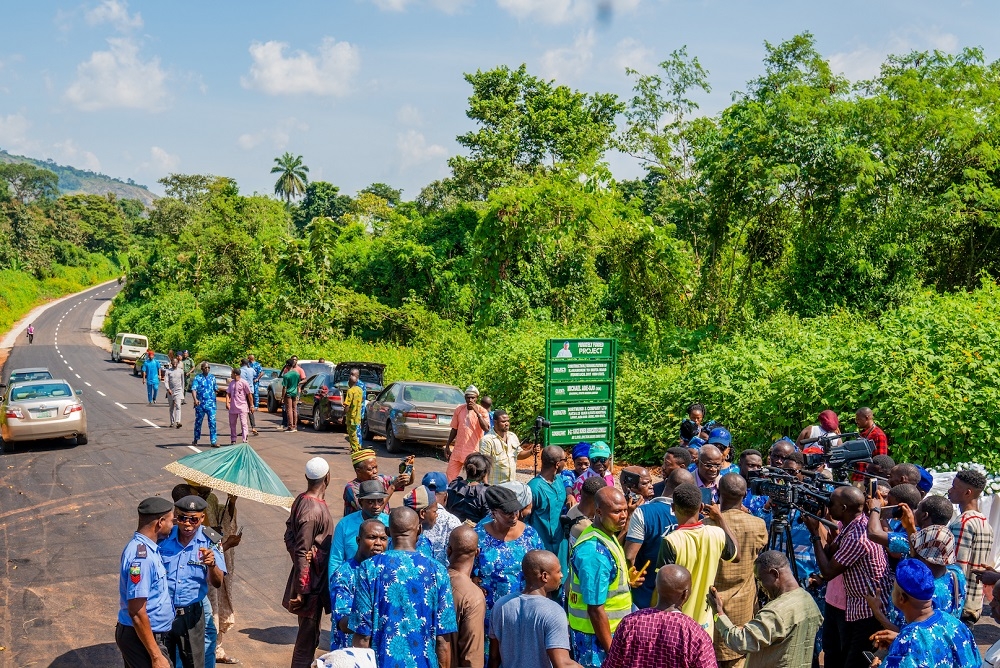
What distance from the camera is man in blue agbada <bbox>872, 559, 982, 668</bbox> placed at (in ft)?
13.3

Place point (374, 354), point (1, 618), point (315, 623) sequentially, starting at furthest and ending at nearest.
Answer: point (374, 354) → point (1, 618) → point (315, 623)

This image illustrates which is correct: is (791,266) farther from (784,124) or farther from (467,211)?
(467,211)

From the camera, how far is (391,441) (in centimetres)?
1848

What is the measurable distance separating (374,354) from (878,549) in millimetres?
27466

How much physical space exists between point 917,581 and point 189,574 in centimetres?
426

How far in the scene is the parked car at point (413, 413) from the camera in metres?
18.0

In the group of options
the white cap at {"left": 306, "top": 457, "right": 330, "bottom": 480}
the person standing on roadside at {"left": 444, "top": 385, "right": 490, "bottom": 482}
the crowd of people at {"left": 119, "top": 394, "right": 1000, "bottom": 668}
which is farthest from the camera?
the person standing on roadside at {"left": 444, "top": 385, "right": 490, "bottom": 482}

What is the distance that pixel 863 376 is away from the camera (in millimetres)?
12938

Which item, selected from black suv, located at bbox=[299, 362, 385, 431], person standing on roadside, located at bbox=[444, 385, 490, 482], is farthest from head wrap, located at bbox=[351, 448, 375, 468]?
black suv, located at bbox=[299, 362, 385, 431]

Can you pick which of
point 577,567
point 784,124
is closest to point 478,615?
point 577,567

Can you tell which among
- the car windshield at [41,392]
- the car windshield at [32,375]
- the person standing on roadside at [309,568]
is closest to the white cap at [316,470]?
the person standing on roadside at [309,568]

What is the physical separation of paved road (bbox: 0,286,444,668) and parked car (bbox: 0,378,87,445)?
0.43 meters

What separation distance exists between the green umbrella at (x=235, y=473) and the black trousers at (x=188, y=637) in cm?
116

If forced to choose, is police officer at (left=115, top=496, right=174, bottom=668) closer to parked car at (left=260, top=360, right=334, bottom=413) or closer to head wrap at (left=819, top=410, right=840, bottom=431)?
head wrap at (left=819, top=410, right=840, bottom=431)
